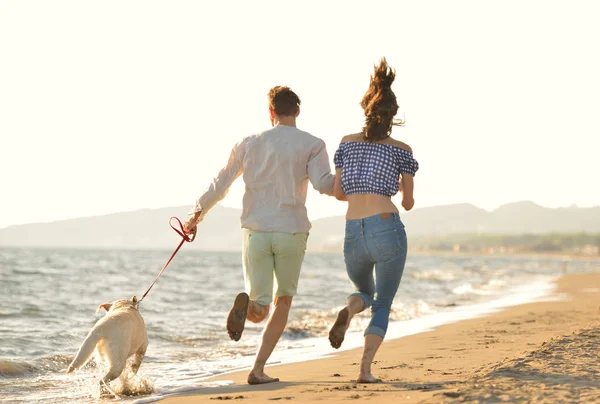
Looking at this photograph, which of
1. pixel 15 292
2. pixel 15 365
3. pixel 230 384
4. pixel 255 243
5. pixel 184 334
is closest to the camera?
pixel 255 243

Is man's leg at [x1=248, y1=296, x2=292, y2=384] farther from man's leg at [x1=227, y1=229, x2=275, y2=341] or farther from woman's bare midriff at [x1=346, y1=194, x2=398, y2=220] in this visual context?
woman's bare midriff at [x1=346, y1=194, x2=398, y2=220]

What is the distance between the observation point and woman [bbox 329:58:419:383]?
4.59 meters

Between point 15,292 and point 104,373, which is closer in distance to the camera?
point 104,373

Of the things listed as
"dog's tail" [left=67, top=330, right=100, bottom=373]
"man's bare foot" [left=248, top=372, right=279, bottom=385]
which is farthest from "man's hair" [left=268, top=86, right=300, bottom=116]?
"dog's tail" [left=67, top=330, right=100, bottom=373]

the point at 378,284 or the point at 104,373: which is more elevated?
the point at 378,284

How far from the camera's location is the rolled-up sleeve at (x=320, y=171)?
16.1ft

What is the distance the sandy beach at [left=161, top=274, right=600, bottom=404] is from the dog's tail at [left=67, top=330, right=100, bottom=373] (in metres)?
0.62

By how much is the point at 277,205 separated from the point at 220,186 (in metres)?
0.51

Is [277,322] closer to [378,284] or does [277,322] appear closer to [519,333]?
[378,284]

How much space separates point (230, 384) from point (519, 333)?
4413mm

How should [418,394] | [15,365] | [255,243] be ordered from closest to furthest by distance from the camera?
[418,394], [255,243], [15,365]

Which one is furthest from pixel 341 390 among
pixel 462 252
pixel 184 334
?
pixel 462 252

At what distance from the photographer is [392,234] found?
458 centimetres

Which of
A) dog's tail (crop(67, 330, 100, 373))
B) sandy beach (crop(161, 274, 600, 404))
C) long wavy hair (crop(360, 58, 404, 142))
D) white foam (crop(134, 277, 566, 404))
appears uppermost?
long wavy hair (crop(360, 58, 404, 142))
